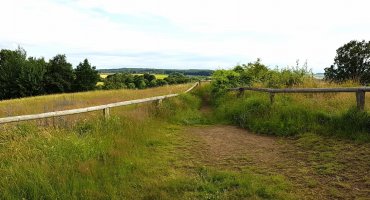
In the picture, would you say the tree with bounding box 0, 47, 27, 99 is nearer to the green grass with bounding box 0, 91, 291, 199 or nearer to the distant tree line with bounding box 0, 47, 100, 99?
the distant tree line with bounding box 0, 47, 100, 99

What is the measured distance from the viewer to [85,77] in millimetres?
71188

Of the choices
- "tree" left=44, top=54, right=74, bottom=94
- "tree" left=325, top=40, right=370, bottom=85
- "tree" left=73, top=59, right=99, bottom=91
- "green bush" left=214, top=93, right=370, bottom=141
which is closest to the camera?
"green bush" left=214, top=93, right=370, bottom=141

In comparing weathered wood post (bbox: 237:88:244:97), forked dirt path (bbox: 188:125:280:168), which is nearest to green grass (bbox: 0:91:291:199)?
forked dirt path (bbox: 188:125:280:168)

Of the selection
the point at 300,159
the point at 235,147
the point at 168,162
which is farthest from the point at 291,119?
the point at 168,162

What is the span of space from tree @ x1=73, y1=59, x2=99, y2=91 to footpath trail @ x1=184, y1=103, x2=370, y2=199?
65.6 m

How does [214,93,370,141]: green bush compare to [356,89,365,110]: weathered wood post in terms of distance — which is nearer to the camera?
[214,93,370,141]: green bush

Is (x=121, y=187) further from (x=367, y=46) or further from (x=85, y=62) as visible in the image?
(x=85, y=62)

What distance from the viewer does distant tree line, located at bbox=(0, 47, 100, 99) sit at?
207ft

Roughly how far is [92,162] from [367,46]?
140ft

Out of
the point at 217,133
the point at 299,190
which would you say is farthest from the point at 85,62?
the point at 299,190

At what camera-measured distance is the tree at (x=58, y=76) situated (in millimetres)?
66625

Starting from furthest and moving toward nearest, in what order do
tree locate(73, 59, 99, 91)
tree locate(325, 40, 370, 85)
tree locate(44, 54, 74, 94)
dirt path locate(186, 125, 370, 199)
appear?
tree locate(73, 59, 99, 91) → tree locate(44, 54, 74, 94) → tree locate(325, 40, 370, 85) → dirt path locate(186, 125, 370, 199)

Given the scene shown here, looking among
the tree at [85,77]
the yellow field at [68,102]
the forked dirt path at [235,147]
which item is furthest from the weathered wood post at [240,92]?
the tree at [85,77]

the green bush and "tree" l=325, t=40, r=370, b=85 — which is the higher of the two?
"tree" l=325, t=40, r=370, b=85
